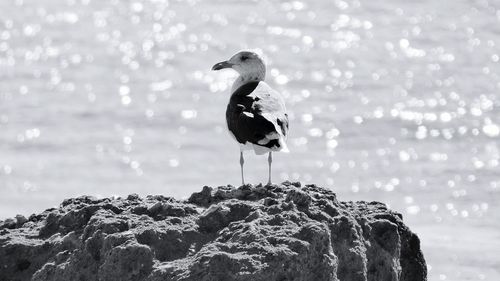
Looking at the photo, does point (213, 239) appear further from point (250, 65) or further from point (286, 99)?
point (286, 99)

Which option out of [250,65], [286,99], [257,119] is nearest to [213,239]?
[257,119]

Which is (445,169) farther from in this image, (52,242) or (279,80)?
(52,242)

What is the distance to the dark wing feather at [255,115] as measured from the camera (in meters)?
10.5

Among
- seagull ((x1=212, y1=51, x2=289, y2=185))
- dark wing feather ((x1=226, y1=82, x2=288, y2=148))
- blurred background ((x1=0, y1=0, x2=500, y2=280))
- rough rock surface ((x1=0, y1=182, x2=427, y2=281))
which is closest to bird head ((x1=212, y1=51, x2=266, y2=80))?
seagull ((x1=212, y1=51, x2=289, y2=185))

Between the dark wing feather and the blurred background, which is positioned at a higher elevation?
the blurred background

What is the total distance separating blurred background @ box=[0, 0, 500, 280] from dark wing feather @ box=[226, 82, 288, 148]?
444cm

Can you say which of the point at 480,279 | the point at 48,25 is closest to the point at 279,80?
the point at 48,25

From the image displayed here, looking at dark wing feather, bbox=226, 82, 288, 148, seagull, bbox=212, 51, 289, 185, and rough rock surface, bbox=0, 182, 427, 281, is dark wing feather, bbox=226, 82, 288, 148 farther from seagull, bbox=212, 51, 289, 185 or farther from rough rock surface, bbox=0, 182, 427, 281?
rough rock surface, bbox=0, 182, 427, 281

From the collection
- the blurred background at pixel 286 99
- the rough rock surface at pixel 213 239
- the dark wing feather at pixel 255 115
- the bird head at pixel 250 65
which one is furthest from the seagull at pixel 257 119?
the blurred background at pixel 286 99

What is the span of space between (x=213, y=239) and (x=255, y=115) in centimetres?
288

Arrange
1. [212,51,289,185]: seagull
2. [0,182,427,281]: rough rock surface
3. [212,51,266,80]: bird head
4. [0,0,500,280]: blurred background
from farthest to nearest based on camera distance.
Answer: [0,0,500,280]: blurred background → [212,51,266,80]: bird head → [212,51,289,185]: seagull → [0,182,427,281]: rough rock surface

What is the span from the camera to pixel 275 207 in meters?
8.09

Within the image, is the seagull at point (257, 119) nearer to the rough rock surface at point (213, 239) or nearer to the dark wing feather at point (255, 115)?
the dark wing feather at point (255, 115)

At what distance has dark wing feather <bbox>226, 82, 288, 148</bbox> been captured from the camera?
10508 millimetres
